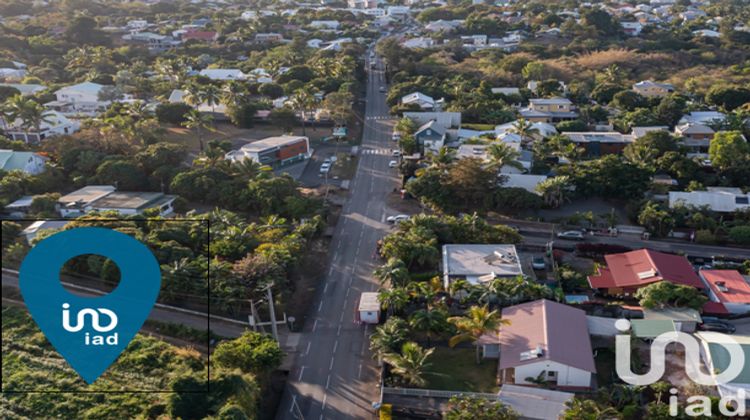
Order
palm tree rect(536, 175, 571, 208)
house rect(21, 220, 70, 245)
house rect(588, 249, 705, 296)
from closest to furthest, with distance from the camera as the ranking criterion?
house rect(588, 249, 705, 296)
house rect(21, 220, 70, 245)
palm tree rect(536, 175, 571, 208)

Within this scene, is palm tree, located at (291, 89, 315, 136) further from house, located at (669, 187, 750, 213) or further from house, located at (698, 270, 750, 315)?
house, located at (698, 270, 750, 315)

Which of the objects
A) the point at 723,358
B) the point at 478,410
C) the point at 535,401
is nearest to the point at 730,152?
the point at 723,358

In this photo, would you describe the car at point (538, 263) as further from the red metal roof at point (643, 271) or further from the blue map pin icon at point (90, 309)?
the blue map pin icon at point (90, 309)

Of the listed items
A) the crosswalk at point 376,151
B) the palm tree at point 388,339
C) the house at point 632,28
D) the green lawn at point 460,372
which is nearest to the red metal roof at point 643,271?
the green lawn at point 460,372

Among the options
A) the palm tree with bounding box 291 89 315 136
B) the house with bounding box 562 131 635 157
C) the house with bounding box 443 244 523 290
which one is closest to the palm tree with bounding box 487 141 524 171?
the house with bounding box 443 244 523 290

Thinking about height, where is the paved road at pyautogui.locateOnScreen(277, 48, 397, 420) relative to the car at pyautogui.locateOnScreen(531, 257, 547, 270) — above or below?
below
